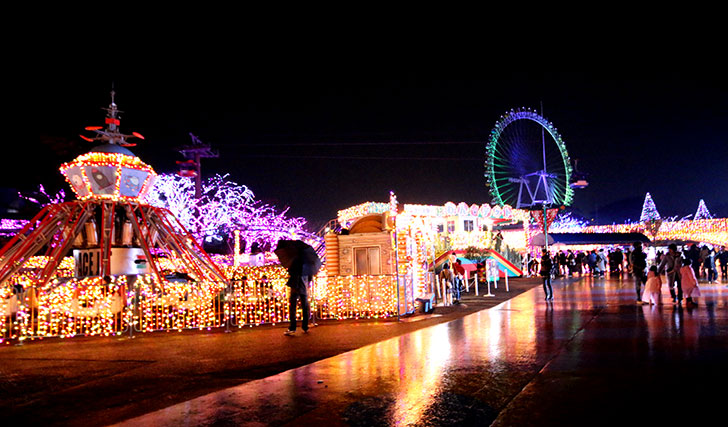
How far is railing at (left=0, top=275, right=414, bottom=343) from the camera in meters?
9.48

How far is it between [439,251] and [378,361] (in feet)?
65.1

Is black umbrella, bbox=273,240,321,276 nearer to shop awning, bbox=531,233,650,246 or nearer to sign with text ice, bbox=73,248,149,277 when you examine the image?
sign with text ice, bbox=73,248,149,277

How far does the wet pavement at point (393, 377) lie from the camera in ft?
13.6

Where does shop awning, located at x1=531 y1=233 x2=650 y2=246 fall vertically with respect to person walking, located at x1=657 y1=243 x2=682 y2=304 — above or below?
above

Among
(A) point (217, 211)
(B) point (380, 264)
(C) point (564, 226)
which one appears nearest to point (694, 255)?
(B) point (380, 264)

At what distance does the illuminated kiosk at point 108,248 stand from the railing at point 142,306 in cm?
2

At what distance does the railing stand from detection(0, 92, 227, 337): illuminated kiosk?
0.02m

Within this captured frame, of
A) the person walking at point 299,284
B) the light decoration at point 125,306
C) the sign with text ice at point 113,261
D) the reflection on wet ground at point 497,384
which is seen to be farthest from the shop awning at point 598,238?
the reflection on wet ground at point 497,384

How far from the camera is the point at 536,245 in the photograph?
3494 cm

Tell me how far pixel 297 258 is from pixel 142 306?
3.08 meters

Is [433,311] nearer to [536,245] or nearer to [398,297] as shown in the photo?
[398,297]

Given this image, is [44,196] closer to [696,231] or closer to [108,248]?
[108,248]

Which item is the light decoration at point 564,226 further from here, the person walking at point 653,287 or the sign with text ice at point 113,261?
the sign with text ice at point 113,261

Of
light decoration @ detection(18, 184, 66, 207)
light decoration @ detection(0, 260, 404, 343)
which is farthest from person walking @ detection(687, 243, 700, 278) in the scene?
light decoration @ detection(18, 184, 66, 207)
